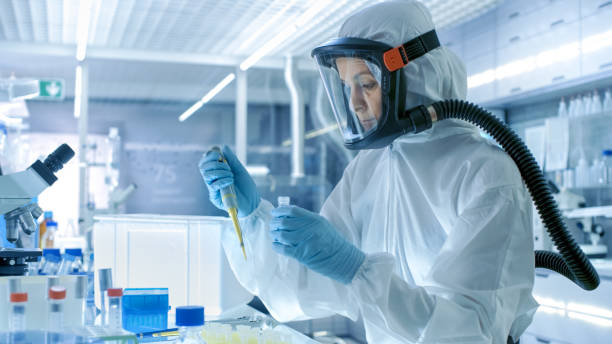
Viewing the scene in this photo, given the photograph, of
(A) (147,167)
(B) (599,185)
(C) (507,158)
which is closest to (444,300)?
(C) (507,158)

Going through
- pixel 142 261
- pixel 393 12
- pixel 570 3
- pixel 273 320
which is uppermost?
pixel 570 3

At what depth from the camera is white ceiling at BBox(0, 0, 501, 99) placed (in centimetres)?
480

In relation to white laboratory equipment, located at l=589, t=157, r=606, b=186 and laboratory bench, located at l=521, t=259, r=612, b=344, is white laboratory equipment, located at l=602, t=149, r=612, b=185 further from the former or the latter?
laboratory bench, located at l=521, t=259, r=612, b=344

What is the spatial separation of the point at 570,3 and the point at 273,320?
334 cm

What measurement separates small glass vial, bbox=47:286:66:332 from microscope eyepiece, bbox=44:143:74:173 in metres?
0.35

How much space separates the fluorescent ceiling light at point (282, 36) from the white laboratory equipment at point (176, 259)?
3.18 m

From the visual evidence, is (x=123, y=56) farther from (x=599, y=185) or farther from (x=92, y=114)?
(x=599, y=185)

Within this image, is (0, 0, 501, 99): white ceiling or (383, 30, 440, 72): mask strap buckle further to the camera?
(0, 0, 501, 99): white ceiling

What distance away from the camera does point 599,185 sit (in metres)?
3.88

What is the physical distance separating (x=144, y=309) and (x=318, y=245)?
51cm

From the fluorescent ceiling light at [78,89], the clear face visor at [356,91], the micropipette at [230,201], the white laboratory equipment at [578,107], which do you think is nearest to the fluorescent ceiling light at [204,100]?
the fluorescent ceiling light at [78,89]

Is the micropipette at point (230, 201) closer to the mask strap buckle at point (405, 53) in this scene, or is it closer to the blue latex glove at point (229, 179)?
the blue latex glove at point (229, 179)

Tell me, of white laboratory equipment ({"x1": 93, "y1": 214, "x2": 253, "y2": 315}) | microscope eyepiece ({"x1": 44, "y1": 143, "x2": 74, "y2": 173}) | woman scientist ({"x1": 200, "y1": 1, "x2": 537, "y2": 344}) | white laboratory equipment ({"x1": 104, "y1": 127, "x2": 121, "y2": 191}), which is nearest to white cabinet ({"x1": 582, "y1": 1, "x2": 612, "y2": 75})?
woman scientist ({"x1": 200, "y1": 1, "x2": 537, "y2": 344})

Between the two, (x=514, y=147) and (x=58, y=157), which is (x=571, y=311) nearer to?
(x=514, y=147)
